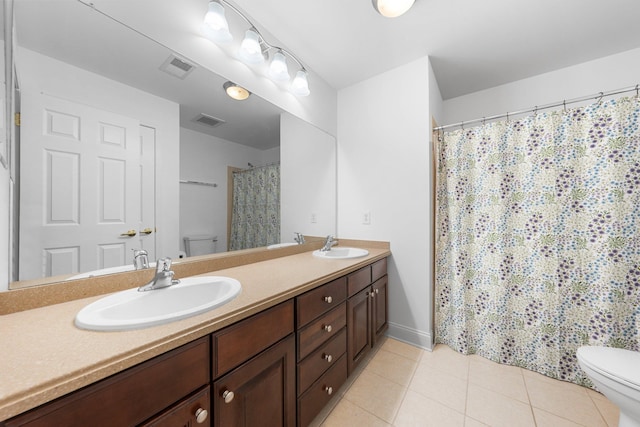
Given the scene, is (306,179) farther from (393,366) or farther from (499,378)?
(499,378)

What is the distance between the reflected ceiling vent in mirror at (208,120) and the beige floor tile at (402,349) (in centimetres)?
203

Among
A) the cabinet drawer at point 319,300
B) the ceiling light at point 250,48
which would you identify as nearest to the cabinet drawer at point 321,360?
the cabinet drawer at point 319,300

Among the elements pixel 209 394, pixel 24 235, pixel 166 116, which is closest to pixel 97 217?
pixel 24 235

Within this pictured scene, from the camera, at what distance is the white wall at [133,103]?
84cm

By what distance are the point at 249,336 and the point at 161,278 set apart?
1.53ft

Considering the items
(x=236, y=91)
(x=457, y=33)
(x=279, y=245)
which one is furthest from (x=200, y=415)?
(x=457, y=33)

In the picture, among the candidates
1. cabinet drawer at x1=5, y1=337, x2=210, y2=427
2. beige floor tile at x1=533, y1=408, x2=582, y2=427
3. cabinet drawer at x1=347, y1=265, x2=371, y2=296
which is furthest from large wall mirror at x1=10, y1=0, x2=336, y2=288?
beige floor tile at x1=533, y1=408, x2=582, y2=427

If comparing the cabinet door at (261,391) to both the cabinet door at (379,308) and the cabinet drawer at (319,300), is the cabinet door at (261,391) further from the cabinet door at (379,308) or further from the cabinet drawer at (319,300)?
the cabinet door at (379,308)

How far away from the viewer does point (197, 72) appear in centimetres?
127

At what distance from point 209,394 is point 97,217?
31.3 inches

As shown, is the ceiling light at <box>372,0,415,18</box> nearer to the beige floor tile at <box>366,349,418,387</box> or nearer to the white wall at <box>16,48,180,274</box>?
the white wall at <box>16,48,180,274</box>

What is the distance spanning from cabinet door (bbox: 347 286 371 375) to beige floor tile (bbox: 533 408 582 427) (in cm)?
93

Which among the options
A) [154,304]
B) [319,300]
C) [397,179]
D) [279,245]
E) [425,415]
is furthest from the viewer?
[397,179]

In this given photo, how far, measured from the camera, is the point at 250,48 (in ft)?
4.71
